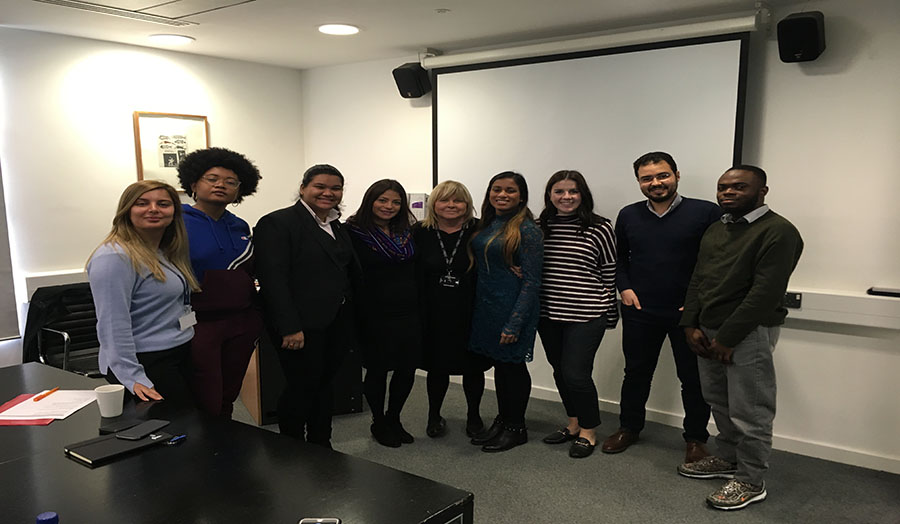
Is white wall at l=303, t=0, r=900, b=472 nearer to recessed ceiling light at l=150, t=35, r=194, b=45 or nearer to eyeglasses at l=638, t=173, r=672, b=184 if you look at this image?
eyeglasses at l=638, t=173, r=672, b=184

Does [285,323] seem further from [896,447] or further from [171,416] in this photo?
[896,447]

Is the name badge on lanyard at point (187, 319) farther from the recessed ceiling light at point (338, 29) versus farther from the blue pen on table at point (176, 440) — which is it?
the recessed ceiling light at point (338, 29)

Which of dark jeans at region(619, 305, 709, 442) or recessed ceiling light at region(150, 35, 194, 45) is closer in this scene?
dark jeans at region(619, 305, 709, 442)

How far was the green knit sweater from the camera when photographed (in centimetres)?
239

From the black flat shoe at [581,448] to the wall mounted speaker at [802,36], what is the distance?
2.18m

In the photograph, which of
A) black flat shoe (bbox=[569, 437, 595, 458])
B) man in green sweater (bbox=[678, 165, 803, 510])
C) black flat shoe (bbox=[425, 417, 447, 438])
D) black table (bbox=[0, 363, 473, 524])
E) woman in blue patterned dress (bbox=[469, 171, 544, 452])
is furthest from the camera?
black flat shoe (bbox=[425, 417, 447, 438])

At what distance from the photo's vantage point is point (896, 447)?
300cm

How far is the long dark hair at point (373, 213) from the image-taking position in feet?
9.36

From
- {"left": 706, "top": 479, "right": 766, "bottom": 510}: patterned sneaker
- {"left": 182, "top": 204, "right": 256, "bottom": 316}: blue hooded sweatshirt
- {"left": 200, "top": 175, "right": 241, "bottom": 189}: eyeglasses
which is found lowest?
{"left": 706, "top": 479, "right": 766, "bottom": 510}: patterned sneaker

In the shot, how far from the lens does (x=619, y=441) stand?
320 cm

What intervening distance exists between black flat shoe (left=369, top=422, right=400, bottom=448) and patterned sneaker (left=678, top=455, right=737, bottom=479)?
4.81 ft

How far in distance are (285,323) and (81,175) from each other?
2236 mm

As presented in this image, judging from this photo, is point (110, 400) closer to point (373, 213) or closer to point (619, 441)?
point (373, 213)

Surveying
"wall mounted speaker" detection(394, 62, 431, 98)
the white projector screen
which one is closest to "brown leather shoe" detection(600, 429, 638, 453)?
the white projector screen
